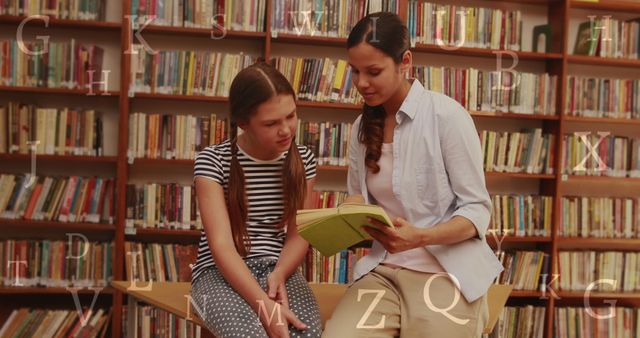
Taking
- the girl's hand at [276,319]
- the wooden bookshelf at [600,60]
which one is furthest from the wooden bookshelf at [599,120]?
the girl's hand at [276,319]

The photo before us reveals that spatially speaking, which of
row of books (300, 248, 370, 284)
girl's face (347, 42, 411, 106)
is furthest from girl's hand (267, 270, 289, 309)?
row of books (300, 248, 370, 284)

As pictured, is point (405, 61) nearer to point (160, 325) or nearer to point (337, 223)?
point (337, 223)

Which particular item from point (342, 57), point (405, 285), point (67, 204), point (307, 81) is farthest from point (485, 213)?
point (67, 204)

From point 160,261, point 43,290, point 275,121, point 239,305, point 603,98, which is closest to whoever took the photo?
point 239,305

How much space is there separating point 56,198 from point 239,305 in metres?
1.92

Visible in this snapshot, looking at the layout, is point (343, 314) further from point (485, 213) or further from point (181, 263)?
point (181, 263)

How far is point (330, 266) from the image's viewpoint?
3.19 meters

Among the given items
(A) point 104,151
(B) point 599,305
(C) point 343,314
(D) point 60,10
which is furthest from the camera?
(B) point 599,305

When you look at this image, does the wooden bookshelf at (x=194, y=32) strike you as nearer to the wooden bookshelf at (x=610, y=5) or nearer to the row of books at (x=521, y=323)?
the wooden bookshelf at (x=610, y=5)

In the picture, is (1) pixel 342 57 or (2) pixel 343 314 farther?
(1) pixel 342 57

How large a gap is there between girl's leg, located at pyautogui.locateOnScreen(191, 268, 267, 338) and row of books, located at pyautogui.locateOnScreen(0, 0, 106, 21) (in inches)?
76.8

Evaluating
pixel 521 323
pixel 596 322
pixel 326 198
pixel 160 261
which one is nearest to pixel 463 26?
pixel 326 198

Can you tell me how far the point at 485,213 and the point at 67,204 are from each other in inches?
87.8

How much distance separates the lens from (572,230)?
3412 mm
